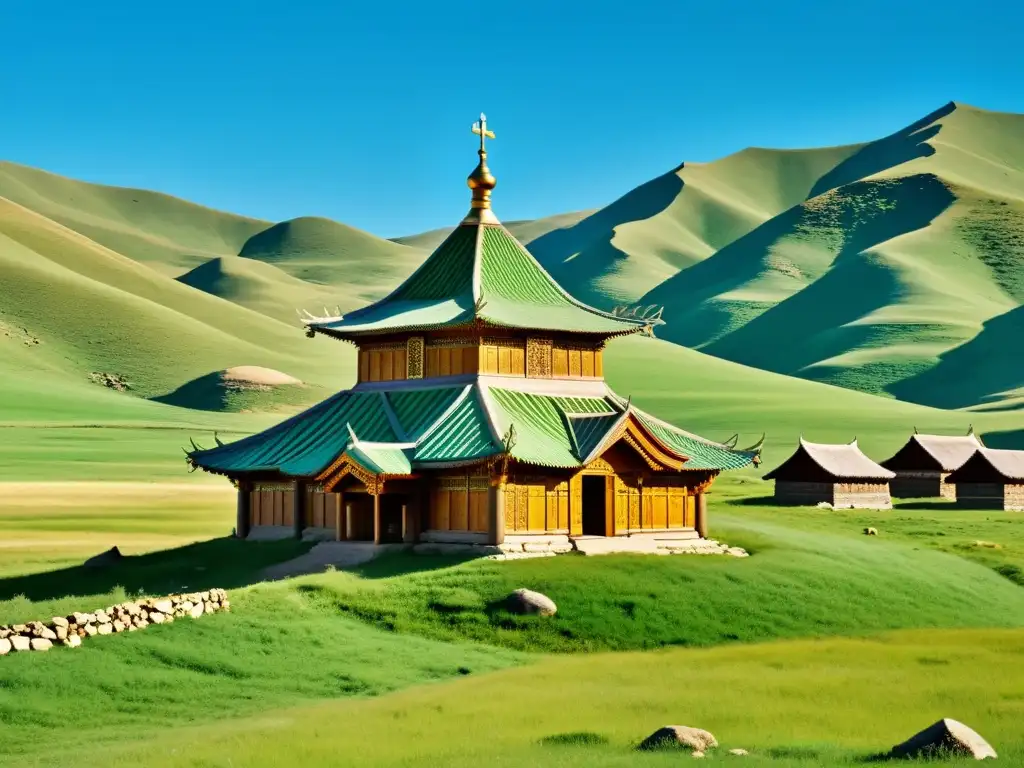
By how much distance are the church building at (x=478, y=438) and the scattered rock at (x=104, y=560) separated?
496cm

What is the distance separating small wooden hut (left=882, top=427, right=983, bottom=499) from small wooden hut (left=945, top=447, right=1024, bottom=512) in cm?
378

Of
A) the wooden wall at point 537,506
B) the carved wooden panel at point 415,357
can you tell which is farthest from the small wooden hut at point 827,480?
the wooden wall at point 537,506

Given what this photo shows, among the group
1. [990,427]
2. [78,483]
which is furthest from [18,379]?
[990,427]

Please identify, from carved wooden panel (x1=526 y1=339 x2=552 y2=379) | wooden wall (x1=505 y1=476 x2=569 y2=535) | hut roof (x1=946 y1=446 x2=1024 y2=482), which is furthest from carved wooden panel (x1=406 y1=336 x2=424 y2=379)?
hut roof (x1=946 y1=446 x2=1024 y2=482)

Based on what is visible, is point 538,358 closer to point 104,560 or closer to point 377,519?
point 377,519

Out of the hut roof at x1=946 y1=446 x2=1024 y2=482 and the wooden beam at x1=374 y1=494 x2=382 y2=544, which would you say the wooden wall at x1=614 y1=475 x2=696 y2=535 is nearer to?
the wooden beam at x1=374 y1=494 x2=382 y2=544

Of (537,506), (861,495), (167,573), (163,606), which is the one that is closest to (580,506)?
(537,506)

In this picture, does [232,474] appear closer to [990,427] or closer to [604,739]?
[604,739]

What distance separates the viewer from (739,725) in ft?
96.7

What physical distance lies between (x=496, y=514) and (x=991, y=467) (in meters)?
53.3

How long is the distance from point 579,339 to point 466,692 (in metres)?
25.5

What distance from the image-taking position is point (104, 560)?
55344mm

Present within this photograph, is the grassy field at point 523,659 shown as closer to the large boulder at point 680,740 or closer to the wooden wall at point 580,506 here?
the large boulder at point 680,740

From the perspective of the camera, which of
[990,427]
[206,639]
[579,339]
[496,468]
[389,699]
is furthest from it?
[990,427]
